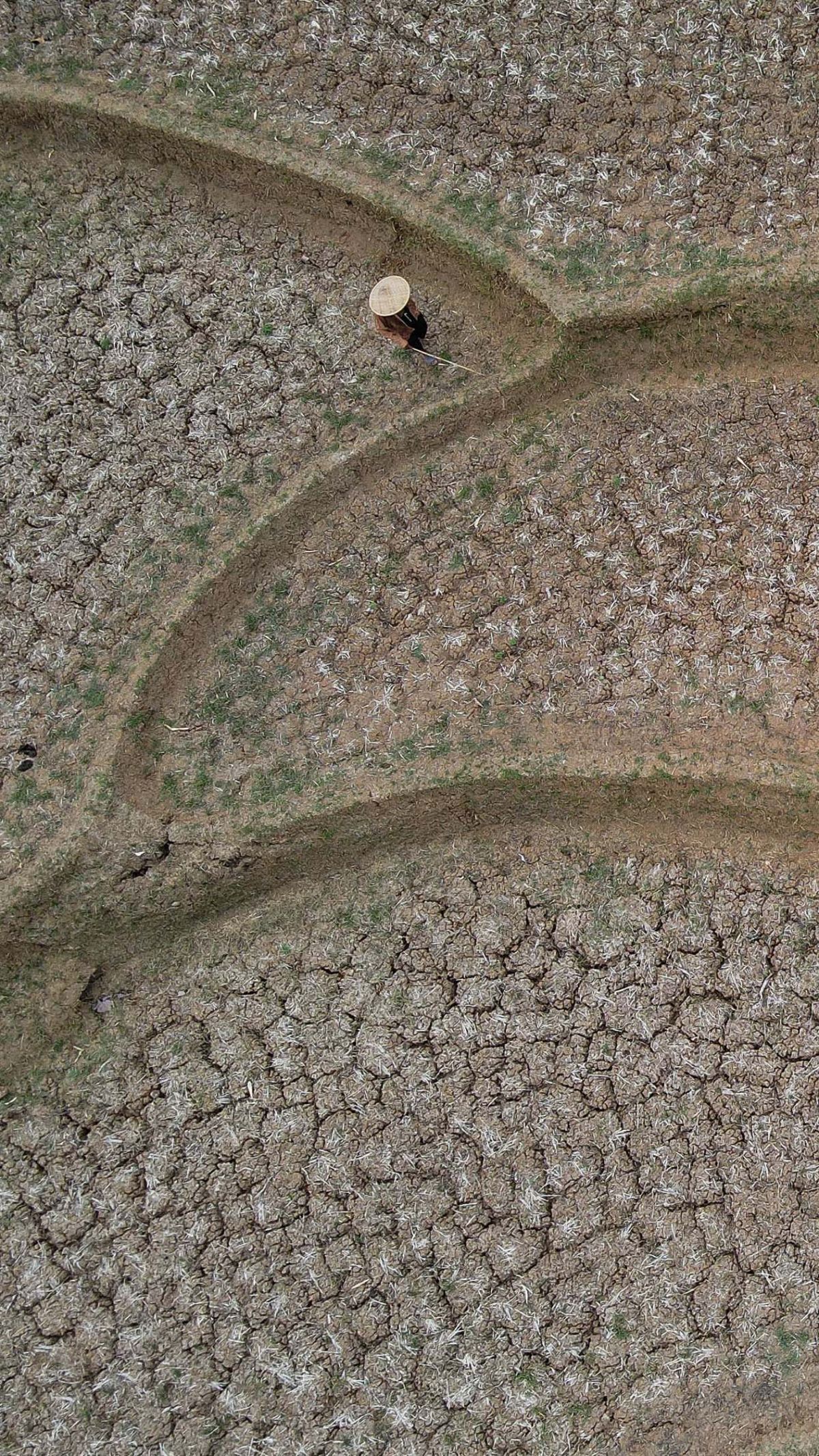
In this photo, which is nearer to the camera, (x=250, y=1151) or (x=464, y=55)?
(x=250, y=1151)

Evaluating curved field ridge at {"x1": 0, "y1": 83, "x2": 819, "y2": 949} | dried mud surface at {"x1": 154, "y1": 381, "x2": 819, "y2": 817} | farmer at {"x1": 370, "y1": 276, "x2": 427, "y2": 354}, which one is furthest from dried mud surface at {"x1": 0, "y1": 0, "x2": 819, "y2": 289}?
dried mud surface at {"x1": 154, "y1": 381, "x2": 819, "y2": 817}

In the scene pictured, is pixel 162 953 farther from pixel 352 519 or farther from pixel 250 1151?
pixel 352 519

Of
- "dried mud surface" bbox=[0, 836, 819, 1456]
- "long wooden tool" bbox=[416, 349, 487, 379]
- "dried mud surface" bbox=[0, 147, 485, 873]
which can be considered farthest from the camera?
"long wooden tool" bbox=[416, 349, 487, 379]

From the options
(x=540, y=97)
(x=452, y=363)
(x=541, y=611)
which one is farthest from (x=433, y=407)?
(x=540, y=97)

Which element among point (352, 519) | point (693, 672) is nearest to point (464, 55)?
point (352, 519)

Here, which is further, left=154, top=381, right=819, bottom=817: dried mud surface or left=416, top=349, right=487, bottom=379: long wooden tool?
left=416, top=349, right=487, bottom=379: long wooden tool

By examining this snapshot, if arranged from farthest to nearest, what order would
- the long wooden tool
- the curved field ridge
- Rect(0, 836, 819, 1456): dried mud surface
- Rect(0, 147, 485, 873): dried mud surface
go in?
the long wooden tool < Rect(0, 147, 485, 873): dried mud surface < the curved field ridge < Rect(0, 836, 819, 1456): dried mud surface

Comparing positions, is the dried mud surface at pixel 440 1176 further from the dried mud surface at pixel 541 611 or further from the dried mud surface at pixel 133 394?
the dried mud surface at pixel 133 394

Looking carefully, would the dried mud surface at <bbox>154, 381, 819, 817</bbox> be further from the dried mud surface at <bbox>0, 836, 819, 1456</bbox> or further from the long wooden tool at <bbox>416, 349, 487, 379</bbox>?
the dried mud surface at <bbox>0, 836, 819, 1456</bbox>
